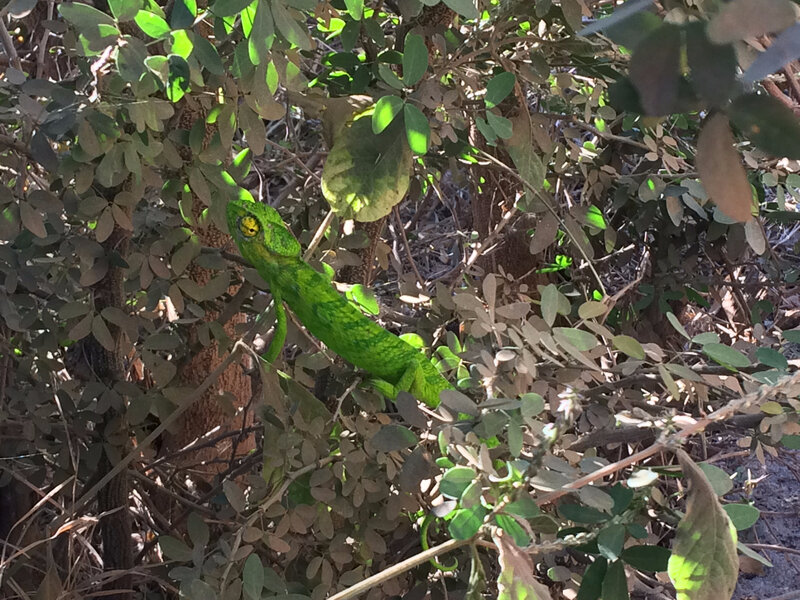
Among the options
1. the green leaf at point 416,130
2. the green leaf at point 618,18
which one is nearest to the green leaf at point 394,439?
the green leaf at point 416,130

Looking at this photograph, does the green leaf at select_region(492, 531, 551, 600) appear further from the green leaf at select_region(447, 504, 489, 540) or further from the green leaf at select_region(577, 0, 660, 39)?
the green leaf at select_region(577, 0, 660, 39)

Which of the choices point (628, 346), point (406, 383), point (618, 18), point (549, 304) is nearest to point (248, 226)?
point (406, 383)

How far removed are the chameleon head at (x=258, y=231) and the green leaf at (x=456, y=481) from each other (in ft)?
2.89

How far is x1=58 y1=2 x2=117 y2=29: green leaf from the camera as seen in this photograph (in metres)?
0.97

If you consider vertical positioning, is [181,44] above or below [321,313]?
above

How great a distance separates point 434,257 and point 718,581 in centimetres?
334

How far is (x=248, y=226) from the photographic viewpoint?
5.23ft

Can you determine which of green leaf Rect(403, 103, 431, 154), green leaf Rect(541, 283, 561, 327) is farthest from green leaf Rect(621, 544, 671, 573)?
green leaf Rect(403, 103, 431, 154)

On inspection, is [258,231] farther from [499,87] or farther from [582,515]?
[582,515]

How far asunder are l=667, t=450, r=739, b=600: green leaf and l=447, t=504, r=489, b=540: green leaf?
206 millimetres

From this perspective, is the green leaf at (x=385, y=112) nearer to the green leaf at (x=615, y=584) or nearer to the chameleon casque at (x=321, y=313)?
the chameleon casque at (x=321, y=313)

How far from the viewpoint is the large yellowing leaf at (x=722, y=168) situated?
40cm

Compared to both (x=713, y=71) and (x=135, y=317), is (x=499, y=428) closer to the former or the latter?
(x=713, y=71)

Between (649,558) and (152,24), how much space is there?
37.3 inches
